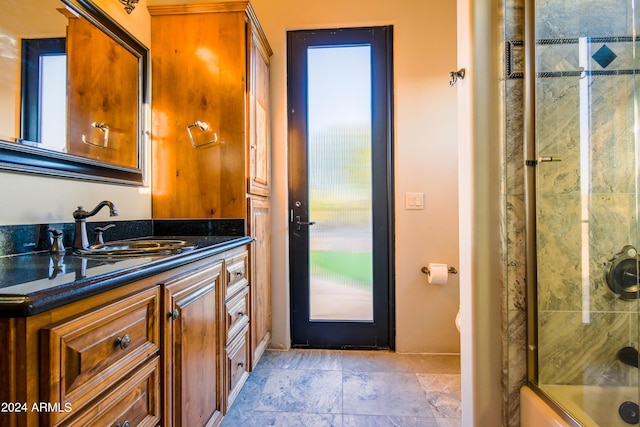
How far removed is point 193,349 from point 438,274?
160cm

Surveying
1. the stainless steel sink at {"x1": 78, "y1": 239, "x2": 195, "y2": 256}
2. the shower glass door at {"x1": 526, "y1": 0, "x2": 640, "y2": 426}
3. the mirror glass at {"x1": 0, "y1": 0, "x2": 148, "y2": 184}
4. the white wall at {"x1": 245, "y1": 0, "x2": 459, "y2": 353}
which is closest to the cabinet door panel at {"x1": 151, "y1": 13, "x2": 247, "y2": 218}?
the mirror glass at {"x1": 0, "y1": 0, "x2": 148, "y2": 184}

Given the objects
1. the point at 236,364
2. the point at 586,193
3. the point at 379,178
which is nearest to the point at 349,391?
the point at 236,364

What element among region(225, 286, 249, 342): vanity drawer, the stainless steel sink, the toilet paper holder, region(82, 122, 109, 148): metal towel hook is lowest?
region(225, 286, 249, 342): vanity drawer

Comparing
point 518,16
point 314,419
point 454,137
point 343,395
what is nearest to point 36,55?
point 518,16

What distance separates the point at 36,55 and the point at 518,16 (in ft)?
5.95

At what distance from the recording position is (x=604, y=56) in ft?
4.00

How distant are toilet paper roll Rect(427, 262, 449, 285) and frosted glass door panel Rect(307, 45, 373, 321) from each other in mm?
426

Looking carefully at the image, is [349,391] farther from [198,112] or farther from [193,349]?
[198,112]

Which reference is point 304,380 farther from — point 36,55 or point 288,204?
point 36,55

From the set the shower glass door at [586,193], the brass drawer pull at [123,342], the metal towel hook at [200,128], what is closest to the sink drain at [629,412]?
the shower glass door at [586,193]

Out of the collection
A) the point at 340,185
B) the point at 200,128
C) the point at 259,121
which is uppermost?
the point at 259,121

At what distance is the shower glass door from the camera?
1150mm

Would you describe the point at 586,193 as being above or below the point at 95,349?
above

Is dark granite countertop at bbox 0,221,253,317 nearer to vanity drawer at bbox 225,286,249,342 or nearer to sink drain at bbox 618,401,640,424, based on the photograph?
vanity drawer at bbox 225,286,249,342
